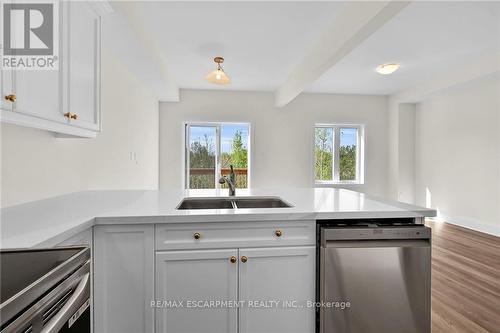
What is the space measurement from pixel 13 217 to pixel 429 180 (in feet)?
19.5

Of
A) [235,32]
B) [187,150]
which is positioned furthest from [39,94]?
[187,150]

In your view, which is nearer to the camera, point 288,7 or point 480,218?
point 288,7

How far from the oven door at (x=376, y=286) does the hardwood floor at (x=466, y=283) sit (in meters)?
0.64

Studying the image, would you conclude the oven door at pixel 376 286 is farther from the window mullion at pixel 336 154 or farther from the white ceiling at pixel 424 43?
the window mullion at pixel 336 154

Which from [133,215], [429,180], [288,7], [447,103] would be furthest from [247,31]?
[429,180]

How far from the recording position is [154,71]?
3.20 meters

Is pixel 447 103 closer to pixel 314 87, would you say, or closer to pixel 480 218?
pixel 480 218

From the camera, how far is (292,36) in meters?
2.89

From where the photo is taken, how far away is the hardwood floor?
175cm

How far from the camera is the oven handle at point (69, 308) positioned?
632mm

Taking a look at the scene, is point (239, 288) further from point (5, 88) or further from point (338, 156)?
point (338, 156)

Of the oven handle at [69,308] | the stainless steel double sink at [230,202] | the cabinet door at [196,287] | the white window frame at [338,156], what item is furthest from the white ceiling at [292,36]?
the oven handle at [69,308]

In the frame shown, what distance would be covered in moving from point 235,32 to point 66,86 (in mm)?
2036

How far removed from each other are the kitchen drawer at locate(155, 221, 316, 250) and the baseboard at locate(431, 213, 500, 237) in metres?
4.13
